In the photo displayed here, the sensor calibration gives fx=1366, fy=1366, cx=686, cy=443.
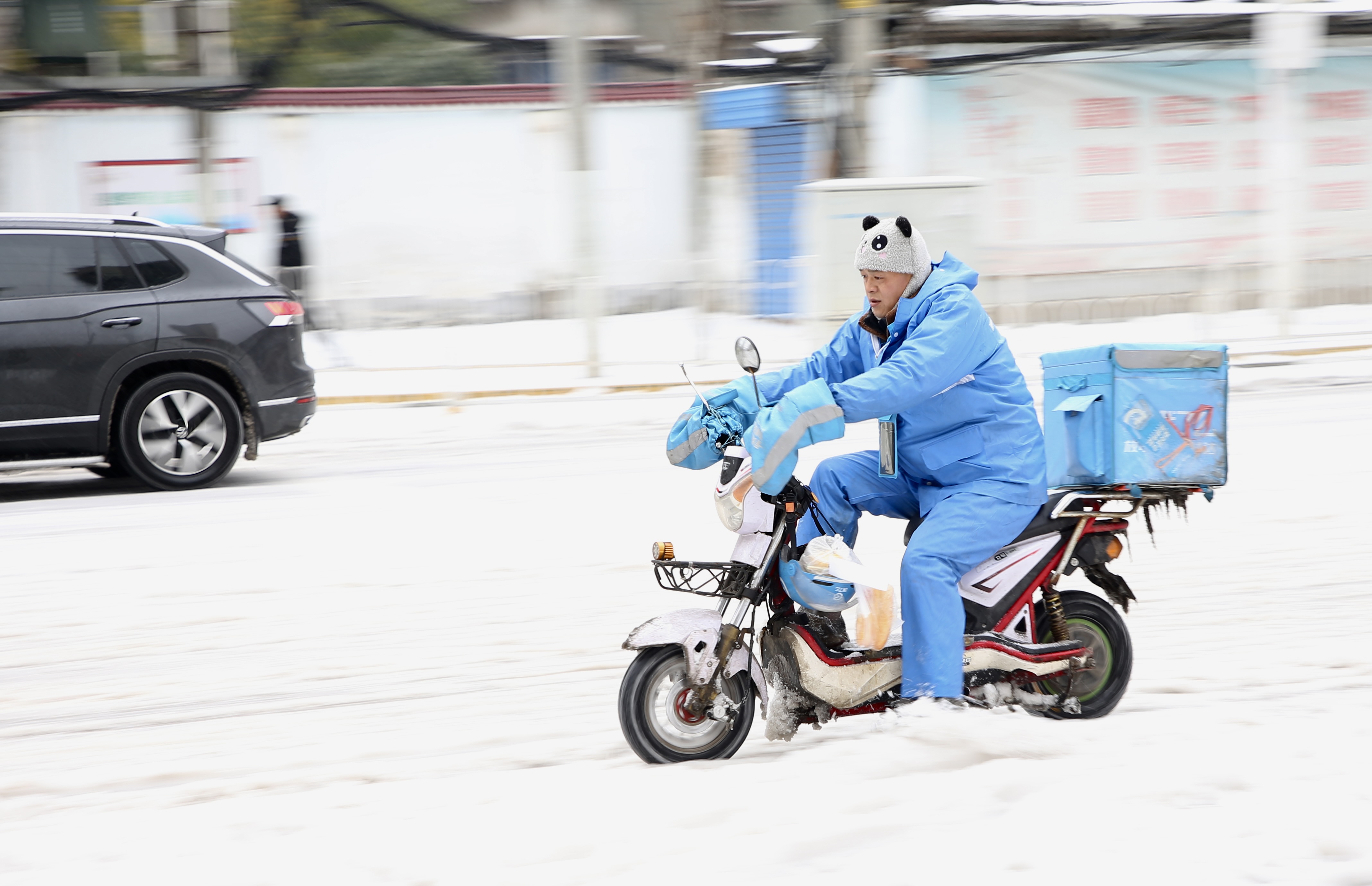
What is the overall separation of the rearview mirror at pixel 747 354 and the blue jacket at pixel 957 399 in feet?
1.11

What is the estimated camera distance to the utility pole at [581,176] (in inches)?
589

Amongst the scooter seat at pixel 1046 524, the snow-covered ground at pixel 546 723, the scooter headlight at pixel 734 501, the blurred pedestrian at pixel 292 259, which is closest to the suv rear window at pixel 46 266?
the snow-covered ground at pixel 546 723

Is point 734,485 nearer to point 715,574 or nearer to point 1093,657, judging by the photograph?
point 715,574

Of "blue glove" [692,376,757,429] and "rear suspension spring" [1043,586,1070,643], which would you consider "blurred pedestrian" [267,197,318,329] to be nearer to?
"blue glove" [692,376,757,429]

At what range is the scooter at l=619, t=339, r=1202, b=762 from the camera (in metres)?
4.04

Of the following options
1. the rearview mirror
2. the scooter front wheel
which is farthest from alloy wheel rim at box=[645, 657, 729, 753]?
the rearview mirror

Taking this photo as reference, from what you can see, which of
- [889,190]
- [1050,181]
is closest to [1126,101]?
[1050,181]

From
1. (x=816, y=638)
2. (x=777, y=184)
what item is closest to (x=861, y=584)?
(x=816, y=638)

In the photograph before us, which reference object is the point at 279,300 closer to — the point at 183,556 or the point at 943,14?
the point at 183,556

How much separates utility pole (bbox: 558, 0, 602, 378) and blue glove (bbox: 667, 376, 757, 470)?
11.6 metres

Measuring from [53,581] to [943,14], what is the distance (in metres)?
15.3

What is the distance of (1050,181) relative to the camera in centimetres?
1966

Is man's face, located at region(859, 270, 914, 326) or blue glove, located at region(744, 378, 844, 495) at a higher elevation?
man's face, located at region(859, 270, 914, 326)

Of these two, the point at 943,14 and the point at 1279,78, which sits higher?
the point at 943,14
